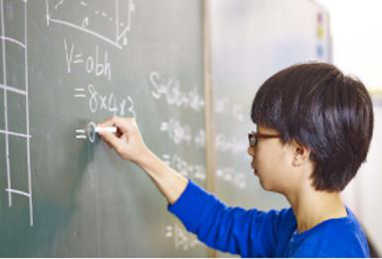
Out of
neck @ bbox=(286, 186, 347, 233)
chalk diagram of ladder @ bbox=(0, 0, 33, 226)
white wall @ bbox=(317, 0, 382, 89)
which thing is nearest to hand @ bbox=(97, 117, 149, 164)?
chalk diagram of ladder @ bbox=(0, 0, 33, 226)

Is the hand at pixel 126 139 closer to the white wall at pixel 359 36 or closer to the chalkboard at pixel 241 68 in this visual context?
the chalkboard at pixel 241 68

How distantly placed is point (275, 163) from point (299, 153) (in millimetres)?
53

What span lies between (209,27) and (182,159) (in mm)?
455

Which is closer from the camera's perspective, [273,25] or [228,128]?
[228,128]

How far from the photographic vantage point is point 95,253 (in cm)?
106

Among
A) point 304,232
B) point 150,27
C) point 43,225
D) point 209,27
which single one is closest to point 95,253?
point 43,225

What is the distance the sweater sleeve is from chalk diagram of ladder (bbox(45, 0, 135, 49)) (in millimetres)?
398

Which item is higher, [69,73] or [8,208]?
[69,73]

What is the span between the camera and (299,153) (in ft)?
3.18

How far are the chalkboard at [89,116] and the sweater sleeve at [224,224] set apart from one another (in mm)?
132

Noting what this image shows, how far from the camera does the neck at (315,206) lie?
967 millimetres

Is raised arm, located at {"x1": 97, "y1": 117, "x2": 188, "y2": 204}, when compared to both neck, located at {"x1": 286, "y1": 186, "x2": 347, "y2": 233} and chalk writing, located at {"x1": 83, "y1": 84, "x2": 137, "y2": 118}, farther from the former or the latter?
neck, located at {"x1": 286, "y1": 186, "x2": 347, "y2": 233}

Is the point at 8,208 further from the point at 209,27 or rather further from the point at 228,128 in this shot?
the point at 228,128

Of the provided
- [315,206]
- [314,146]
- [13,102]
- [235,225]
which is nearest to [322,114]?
[314,146]
